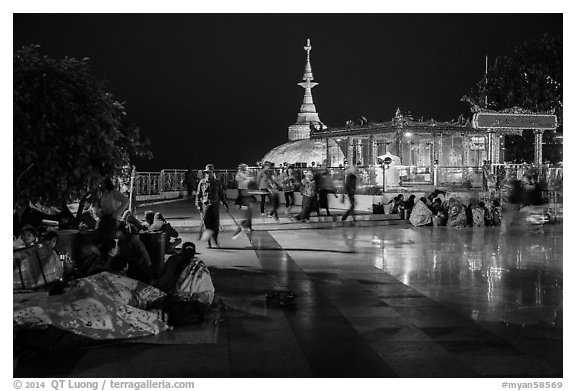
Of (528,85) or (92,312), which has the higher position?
(528,85)

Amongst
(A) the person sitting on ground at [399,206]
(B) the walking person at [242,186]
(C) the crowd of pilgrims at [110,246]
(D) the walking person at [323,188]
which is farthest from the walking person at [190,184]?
(C) the crowd of pilgrims at [110,246]

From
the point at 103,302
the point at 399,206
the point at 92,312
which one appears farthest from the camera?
the point at 399,206

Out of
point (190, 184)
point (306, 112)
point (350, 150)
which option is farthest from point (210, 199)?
point (306, 112)

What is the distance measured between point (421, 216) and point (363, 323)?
11.6 m

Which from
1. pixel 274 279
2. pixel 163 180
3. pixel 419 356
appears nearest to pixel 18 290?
pixel 274 279

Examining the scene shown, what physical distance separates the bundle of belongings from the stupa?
36.1 meters

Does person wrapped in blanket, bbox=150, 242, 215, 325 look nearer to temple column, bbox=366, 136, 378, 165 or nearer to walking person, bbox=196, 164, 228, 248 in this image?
walking person, bbox=196, 164, 228, 248

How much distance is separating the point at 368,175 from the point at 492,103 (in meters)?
17.1

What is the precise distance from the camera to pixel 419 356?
5.72 meters

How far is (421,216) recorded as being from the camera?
18.2 metres

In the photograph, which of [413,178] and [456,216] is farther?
[413,178]

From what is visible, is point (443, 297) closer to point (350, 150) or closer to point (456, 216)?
point (456, 216)

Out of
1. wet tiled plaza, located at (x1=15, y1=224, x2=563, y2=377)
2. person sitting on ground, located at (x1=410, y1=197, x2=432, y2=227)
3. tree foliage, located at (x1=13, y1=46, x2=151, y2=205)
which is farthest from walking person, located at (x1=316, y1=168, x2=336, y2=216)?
tree foliage, located at (x1=13, y1=46, x2=151, y2=205)
